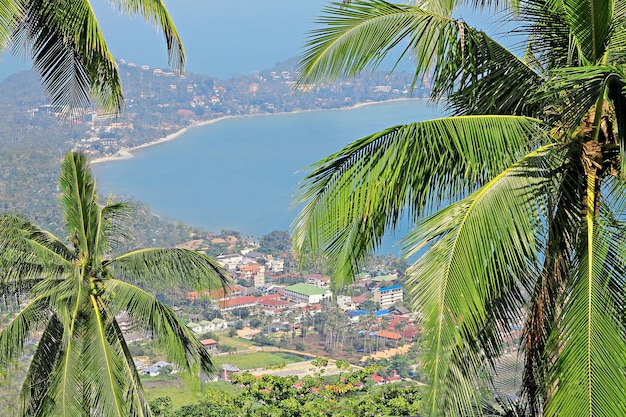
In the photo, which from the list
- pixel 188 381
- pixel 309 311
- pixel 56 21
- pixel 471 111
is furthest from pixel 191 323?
pixel 471 111

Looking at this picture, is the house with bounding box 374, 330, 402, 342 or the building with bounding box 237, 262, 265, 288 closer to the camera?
the house with bounding box 374, 330, 402, 342

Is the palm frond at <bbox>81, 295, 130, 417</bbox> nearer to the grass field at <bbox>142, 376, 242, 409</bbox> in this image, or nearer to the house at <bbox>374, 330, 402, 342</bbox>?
the grass field at <bbox>142, 376, 242, 409</bbox>

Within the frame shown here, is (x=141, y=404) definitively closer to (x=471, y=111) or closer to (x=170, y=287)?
(x=170, y=287)

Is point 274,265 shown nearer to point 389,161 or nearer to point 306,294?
point 306,294

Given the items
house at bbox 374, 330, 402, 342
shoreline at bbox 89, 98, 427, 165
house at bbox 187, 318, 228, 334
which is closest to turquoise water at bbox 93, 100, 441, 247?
shoreline at bbox 89, 98, 427, 165

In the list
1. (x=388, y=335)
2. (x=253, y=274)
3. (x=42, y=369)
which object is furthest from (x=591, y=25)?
(x=253, y=274)

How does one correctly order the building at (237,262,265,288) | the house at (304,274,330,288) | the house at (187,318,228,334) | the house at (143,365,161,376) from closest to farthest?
1. the house at (143,365,161,376)
2. the house at (187,318,228,334)
3. the house at (304,274,330,288)
4. the building at (237,262,265,288)

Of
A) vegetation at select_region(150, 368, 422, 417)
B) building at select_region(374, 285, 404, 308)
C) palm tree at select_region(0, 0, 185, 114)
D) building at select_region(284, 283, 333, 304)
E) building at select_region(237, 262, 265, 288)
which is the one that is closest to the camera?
palm tree at select_region(0, 0, 185, 114)
